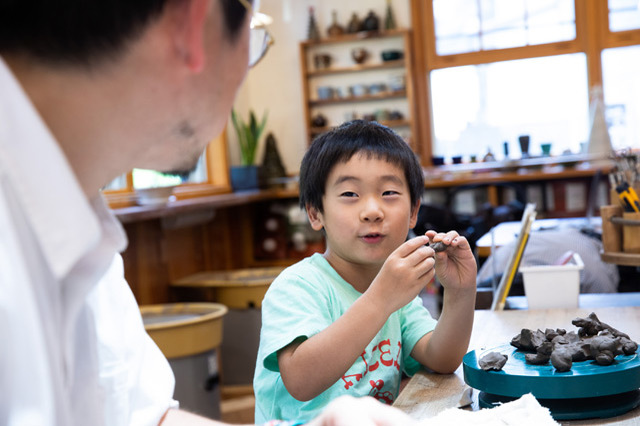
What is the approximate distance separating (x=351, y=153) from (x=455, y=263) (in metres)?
0.32

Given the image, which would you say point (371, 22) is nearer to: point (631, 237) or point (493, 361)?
point (631, 237)

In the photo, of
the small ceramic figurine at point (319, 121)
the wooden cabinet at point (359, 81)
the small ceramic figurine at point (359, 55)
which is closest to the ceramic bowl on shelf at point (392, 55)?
the wooden cabinet at point (359, 81)

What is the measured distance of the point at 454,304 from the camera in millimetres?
1309

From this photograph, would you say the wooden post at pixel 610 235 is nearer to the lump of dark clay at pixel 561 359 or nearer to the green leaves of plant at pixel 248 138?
the lump of dark clay at pixel 561 359

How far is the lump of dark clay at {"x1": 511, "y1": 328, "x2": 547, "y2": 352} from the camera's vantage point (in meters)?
1.05

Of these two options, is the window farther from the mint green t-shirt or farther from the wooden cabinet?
the mint green t-shirt

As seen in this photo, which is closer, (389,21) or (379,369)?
(379,369)

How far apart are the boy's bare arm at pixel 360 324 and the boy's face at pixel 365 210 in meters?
0.21

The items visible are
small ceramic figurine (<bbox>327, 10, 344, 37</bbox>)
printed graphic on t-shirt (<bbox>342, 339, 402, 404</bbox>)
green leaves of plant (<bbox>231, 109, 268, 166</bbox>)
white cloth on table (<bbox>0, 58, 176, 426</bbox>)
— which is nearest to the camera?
white cloth on table (<bbox>0, 58, 176, 426</bbox>)

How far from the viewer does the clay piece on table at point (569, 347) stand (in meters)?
0.97

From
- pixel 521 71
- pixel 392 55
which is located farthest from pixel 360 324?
pixel 521 71

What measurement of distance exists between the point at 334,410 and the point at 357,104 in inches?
247

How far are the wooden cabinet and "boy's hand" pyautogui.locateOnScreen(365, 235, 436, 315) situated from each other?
5444 millimetres

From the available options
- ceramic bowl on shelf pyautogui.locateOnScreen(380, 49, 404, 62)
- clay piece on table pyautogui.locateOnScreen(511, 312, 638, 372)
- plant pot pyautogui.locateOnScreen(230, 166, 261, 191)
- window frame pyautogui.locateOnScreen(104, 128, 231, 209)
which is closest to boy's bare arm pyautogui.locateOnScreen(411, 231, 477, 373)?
clay piece on table pyautogui.locateOnScreen(511, 312, 638, 372)
